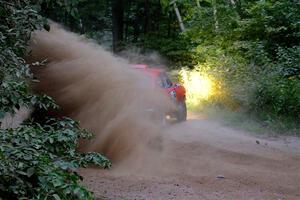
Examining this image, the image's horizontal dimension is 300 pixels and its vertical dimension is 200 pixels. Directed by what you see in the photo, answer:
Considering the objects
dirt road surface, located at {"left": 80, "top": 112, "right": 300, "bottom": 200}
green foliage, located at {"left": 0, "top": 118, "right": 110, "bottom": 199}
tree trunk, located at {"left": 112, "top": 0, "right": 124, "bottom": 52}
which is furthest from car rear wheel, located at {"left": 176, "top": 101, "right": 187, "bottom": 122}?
tree trunk, located at {"left": 112, "top": 0, "right": 124, "bottom": 52}

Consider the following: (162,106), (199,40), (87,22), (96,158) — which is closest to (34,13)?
(96,158)

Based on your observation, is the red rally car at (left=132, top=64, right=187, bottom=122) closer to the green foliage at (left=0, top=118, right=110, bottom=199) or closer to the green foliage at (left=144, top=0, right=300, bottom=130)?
the green foliage at (left=144, top=0, right=300, bottom=130)

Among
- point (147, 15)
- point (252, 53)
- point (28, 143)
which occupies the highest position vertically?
point (147, 15)

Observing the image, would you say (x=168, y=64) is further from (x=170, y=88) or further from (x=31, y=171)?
(x=31, y=171)

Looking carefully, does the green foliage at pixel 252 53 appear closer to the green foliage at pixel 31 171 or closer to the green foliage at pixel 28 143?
the green foliage at pixel 28 143

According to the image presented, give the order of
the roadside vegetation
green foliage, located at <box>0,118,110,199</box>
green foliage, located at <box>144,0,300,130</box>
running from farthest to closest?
1. green foliage, located at <box>144,0,300,130</box>
2. the roadside vegetation
3. green foliage, located at <box>0,118,110,199</box>

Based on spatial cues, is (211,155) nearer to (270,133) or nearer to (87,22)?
(270,133)

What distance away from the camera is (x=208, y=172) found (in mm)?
8945

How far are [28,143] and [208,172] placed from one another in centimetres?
609

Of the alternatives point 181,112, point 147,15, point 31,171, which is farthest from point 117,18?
point 31,171

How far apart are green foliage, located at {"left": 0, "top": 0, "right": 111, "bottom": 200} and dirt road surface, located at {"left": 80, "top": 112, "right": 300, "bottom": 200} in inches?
134

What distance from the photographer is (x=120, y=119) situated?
9.72 meters

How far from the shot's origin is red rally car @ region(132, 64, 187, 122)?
13.3 meters

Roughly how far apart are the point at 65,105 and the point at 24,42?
16.0 ft
